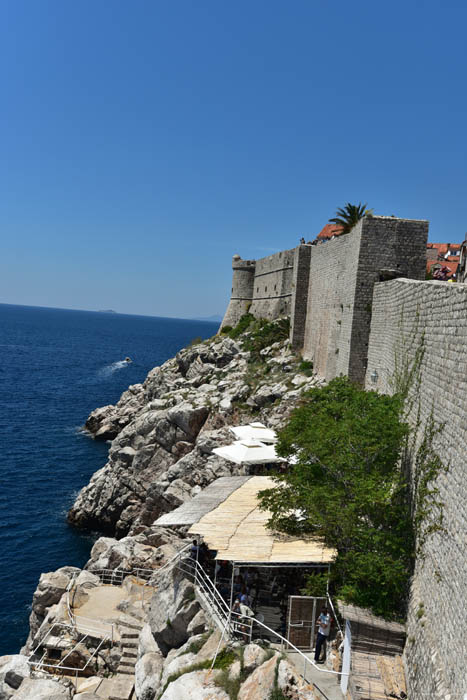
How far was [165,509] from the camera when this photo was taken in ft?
85.1

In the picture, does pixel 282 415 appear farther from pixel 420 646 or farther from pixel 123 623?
pixel 420 646

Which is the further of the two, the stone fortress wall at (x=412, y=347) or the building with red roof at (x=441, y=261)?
the building with red roof at (x=441, y=261)

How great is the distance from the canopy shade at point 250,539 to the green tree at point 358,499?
1.35 feet

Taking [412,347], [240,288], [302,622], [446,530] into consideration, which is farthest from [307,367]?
[240,288]

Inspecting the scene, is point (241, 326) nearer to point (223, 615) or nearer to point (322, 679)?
point (223, 615)

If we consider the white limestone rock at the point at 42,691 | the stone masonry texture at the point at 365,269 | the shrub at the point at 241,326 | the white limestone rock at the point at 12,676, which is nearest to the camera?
the white limestone rock at the point at 42,691

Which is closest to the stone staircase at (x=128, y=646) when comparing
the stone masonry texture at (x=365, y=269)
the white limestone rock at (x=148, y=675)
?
the white limestone rock at (x=148, y=675)

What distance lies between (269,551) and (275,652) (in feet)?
6.56

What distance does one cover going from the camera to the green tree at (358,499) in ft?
34.1

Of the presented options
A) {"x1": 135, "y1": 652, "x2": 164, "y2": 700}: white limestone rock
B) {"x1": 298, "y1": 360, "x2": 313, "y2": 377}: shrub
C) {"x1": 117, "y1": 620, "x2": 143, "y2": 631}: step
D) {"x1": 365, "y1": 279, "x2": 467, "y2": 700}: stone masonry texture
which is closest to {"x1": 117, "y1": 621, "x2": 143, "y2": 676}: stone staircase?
{"x1": 117, "y1": 620, "x2": 143, "y2": 631}: step

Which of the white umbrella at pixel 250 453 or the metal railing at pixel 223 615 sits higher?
the white umbrella at pixel 250 453

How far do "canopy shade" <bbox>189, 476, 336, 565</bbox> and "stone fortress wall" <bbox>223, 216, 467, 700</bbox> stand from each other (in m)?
2.59

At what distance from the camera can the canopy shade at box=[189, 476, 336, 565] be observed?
38.4ft

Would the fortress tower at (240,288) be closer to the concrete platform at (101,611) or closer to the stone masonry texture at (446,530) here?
the concrete platform at (101,611)
